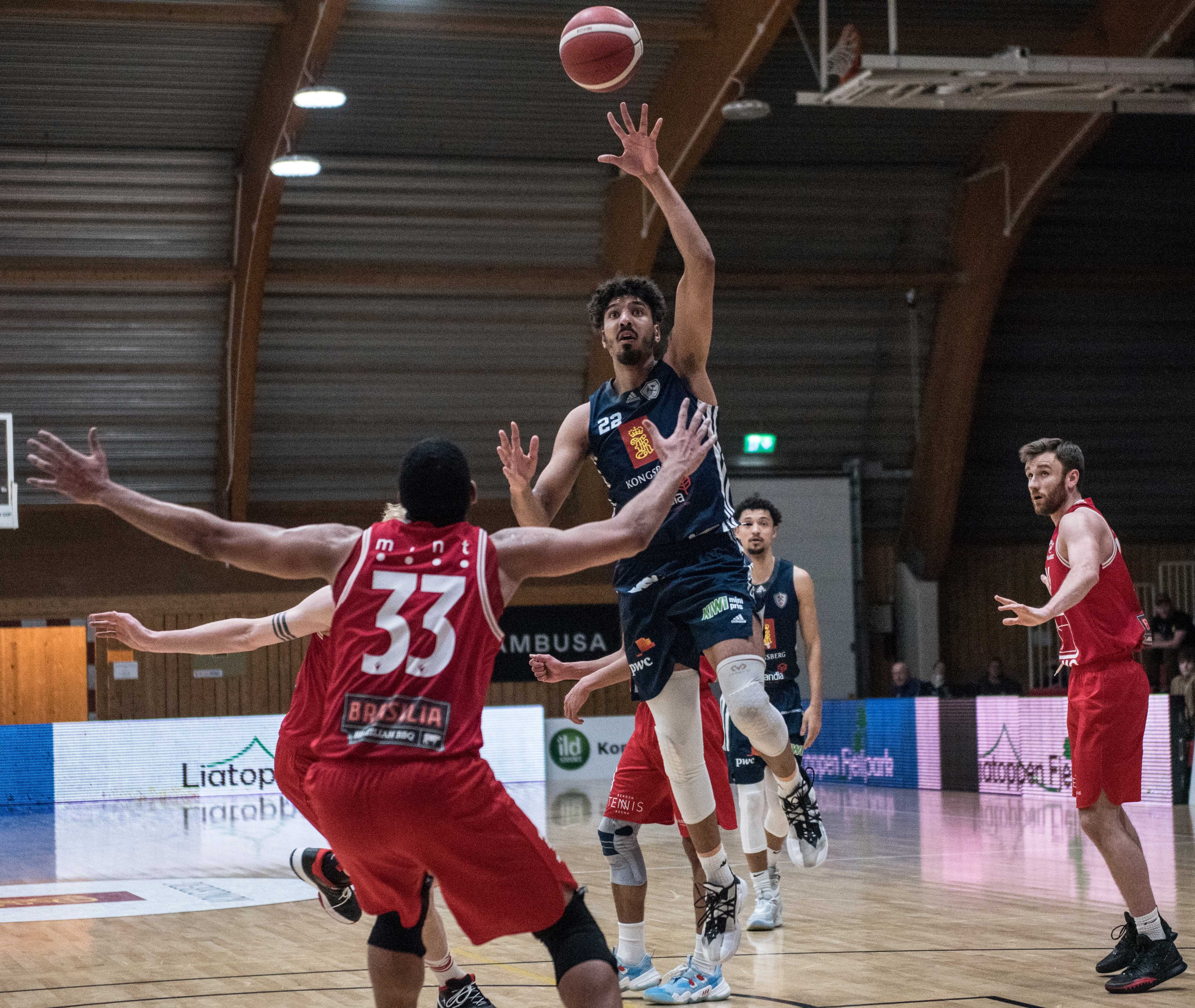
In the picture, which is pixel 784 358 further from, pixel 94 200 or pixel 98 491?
pixel 98 491

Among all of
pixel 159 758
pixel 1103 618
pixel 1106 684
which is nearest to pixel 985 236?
pixel 159 758

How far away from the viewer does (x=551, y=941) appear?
12.9 feet

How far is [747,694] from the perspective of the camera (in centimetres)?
567

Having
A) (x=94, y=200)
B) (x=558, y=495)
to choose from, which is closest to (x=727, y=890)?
(x=558, y=495)

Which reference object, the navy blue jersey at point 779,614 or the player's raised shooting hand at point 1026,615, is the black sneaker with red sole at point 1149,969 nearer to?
the player's raised shooting hand at point 1026,615

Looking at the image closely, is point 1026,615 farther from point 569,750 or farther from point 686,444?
point 569,750

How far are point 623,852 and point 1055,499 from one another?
2367 millimetres

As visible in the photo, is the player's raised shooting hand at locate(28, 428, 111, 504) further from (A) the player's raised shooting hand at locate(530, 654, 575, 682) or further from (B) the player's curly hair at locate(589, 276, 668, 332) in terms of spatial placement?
(B) the player's curly hair at locate(589, 276, 668, 332)

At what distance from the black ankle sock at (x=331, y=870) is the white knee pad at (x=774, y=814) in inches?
136

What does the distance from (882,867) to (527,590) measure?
13167mm

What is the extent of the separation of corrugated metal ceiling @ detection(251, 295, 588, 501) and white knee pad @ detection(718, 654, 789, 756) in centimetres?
1639

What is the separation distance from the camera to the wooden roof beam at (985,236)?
706 inches

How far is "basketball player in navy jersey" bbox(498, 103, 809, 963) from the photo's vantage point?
5676mm

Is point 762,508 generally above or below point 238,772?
above
